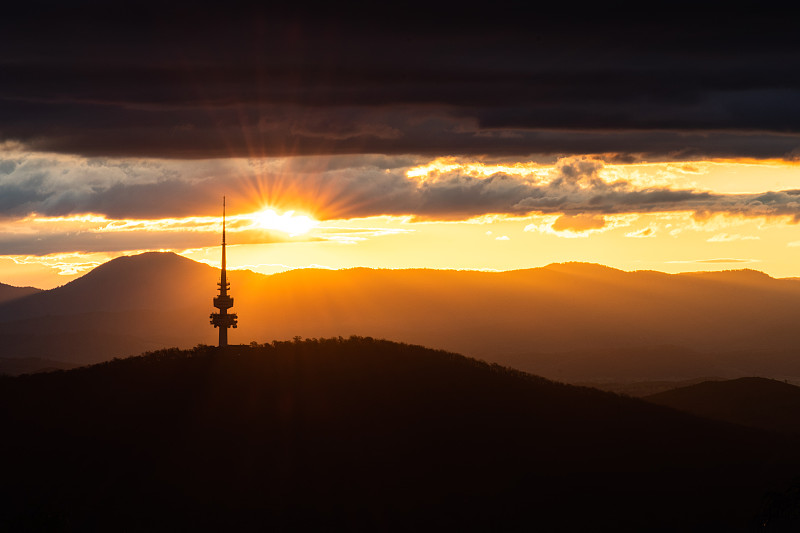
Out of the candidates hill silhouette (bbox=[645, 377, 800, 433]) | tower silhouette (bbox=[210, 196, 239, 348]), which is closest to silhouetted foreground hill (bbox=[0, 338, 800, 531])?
hill silhouette (bbox=[645, 377, 800, 433])

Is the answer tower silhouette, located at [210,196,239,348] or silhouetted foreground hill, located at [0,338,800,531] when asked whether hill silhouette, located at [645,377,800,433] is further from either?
tower silhouette, located at [210,196,239,348]

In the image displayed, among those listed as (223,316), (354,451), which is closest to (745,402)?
(354,451)

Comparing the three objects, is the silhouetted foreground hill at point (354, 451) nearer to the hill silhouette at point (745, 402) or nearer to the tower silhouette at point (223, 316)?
the hill silhouette at point (745, 402)

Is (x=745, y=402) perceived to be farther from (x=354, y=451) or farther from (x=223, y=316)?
(x=223, y=316)

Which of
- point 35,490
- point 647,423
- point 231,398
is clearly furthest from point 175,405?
point 647,423

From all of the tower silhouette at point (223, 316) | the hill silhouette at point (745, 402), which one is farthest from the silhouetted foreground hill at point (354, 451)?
the tower silhouette at point (223, 316)
